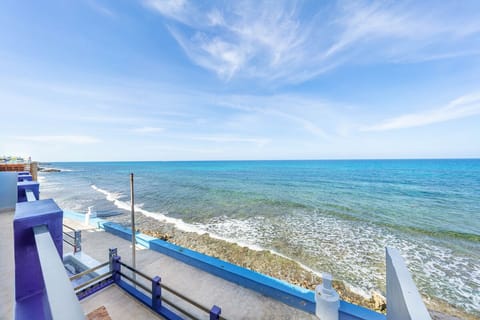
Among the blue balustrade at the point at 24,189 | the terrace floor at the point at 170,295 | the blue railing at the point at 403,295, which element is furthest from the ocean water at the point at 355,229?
the blue balustrade at the point at 24,189

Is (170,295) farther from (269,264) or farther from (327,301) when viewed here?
(269,264)

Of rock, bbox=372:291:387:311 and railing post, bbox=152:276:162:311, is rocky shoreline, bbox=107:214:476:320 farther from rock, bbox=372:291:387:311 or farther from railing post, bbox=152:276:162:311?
railing post, bbox=152:276:162:311

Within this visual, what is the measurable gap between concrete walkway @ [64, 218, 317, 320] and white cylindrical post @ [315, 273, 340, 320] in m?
0.37

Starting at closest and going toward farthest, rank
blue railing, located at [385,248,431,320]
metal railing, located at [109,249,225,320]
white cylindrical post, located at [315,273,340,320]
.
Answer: blue railing, located at [385,248,431,320] → metal railing, located at [109,249,225,320] → white cylindrical post, located at [315,273,340,320]

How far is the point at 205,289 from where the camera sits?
4.59 meters

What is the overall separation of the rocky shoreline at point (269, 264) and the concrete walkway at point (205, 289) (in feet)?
7.33

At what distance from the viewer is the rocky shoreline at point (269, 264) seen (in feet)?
17.6

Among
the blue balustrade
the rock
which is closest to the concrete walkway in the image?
the rock

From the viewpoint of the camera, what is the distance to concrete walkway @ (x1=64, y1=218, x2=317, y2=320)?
3964mm

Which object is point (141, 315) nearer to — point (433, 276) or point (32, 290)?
point (32, 290)

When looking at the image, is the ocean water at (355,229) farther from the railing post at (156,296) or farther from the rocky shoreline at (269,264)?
the railing post at (156,296)

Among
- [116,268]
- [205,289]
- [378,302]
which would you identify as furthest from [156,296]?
[378,302]

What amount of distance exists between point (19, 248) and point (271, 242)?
8939 mm

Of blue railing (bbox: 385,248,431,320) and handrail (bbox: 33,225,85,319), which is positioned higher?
handrail (bbox: 33,225,85,319)
